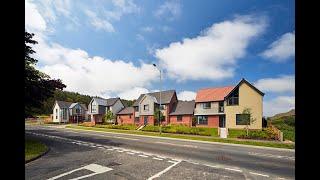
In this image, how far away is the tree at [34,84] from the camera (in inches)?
888

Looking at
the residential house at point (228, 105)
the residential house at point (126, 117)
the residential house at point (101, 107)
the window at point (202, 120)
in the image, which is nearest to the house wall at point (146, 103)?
the residential house at point (126, 117)

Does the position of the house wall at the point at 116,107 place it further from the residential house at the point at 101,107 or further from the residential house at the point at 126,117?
the residential house at the point at 126,117

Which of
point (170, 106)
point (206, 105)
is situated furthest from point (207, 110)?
point (170, 106)

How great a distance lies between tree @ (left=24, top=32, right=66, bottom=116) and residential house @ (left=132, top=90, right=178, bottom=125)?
38.0 meters

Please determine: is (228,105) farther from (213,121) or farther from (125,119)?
(125,119)

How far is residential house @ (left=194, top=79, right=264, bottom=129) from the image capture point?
1785 inches

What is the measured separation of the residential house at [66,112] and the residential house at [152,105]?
3775 centimetres

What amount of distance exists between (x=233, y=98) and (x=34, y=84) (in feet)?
116

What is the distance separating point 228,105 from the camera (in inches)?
1918

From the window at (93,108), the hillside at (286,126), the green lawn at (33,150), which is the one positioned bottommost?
the hillside at (286,126)

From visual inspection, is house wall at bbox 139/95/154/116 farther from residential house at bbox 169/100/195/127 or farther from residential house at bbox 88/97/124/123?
residential house at bbox 88/97/124/123
